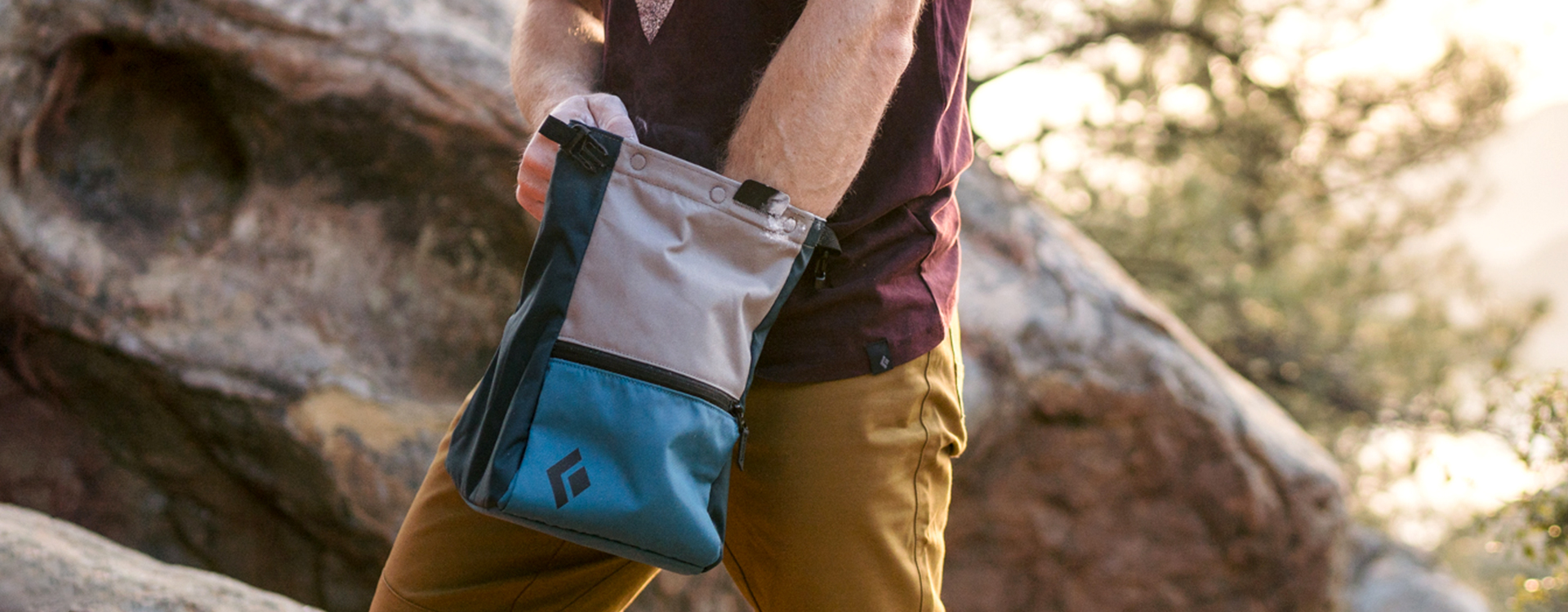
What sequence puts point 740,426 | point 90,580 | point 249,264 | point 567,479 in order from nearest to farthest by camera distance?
point 567,479 < point 740,426 < point 90,580 < point 249,264

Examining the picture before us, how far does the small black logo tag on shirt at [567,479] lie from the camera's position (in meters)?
0.99

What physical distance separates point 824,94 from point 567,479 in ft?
1.47

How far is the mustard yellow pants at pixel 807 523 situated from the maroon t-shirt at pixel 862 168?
1.7 inches

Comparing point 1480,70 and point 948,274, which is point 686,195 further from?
point 1480,70

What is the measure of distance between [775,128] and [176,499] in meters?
2.41

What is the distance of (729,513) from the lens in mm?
1318

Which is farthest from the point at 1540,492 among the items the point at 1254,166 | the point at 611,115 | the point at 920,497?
the point at 1254,166

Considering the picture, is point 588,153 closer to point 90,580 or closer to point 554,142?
point 554,142

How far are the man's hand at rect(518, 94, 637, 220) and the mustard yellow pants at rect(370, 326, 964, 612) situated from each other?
318 mm

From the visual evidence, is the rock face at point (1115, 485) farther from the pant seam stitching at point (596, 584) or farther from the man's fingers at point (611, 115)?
the man's fingers at point (611, 115)

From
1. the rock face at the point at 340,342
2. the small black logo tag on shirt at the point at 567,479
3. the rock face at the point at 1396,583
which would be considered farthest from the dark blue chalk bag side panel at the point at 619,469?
the rock face at the point at 1396,583

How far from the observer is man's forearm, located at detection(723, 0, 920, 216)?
107 centimetres

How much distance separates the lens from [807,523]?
120cm

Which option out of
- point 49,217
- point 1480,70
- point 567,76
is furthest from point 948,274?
point 1480,70
